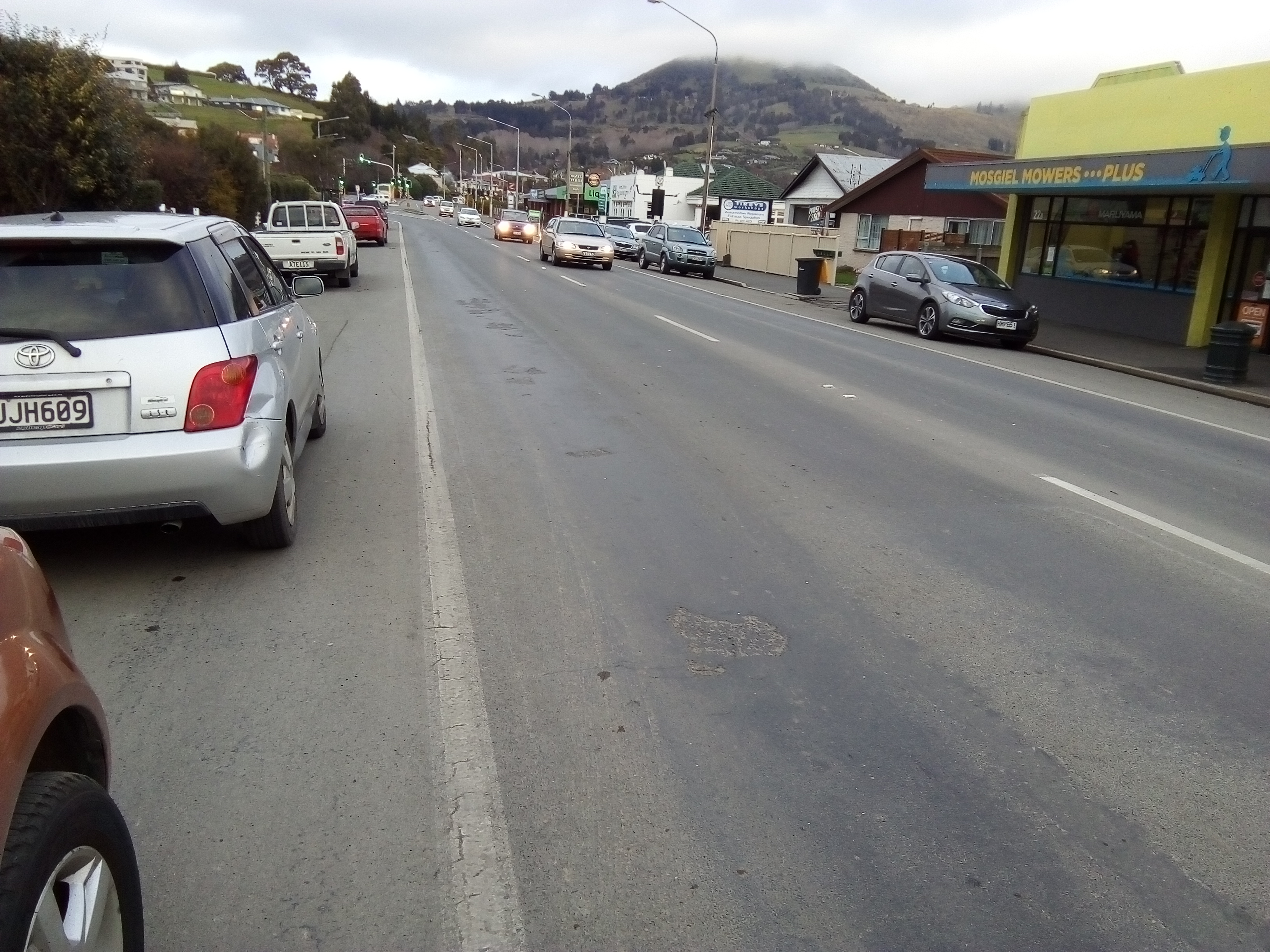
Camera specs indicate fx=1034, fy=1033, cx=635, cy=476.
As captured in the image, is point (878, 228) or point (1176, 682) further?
point (878, 228)

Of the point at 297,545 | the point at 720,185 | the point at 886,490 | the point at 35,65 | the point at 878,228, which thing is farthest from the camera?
the point at 720,185

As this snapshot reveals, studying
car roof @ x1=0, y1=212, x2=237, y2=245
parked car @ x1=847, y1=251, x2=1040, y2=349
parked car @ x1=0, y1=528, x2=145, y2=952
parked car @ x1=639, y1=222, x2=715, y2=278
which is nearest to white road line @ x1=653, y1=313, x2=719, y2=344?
parked car @ x1=847, y1=251, x2=1040, y2=349

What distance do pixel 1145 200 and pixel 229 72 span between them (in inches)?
7426

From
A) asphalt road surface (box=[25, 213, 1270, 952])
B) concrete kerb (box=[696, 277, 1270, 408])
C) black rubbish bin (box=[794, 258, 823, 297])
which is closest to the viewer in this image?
asphalt road surface (box=[25, 213, 1270, 952])

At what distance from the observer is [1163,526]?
704cm

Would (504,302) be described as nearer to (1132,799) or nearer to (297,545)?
(297,545)

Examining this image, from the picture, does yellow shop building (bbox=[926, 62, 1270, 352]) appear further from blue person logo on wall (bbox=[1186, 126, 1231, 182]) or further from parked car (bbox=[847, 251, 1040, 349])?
parked car (bbox=[847, 251, 1040, 349])

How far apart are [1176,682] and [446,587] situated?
3476 millimetres

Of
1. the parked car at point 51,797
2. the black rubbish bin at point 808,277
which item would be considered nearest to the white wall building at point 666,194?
the black rubbish bin at point 808,277

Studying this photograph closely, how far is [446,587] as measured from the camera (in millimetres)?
5344

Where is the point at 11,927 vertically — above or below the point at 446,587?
above

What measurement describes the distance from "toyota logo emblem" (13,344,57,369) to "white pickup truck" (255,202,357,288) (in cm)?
1709

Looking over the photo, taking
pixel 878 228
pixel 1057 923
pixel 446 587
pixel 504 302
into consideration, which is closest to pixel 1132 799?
pixel 1057 923

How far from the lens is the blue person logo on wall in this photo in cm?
1684
